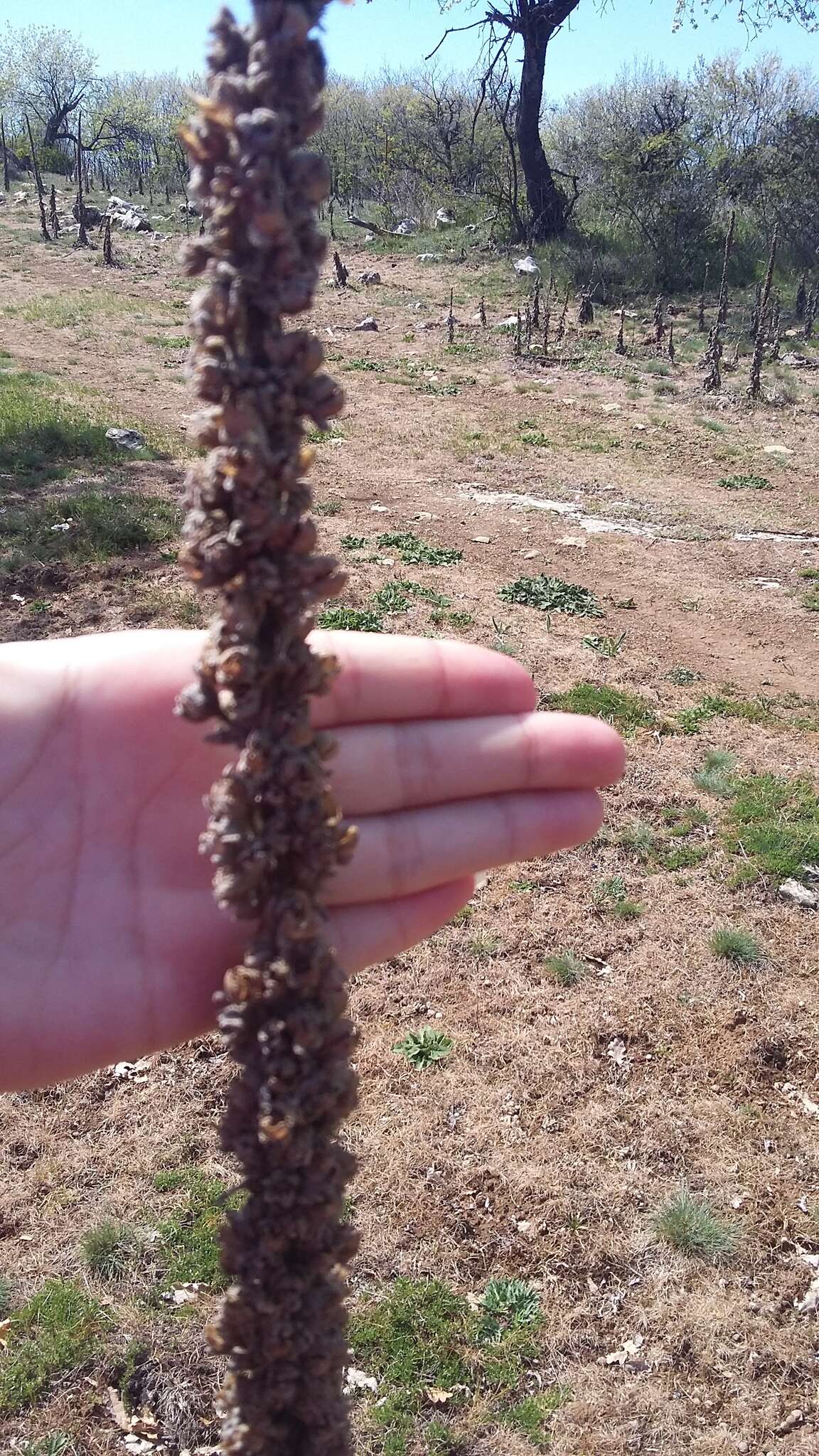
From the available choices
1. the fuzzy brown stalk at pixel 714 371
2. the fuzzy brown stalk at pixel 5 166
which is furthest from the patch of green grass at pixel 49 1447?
the fuzzy brown stalk at pixel 5 166

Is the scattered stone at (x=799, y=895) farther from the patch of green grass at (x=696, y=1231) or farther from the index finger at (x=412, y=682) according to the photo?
the index finger at (x=412, y=682)

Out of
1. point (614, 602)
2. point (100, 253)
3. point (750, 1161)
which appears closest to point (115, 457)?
point (614, 602)

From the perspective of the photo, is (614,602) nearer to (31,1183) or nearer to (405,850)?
(31,1183)

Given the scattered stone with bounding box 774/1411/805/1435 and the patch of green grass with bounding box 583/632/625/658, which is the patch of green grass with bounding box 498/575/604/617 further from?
the scattered stone with bounding box 774/1411/805/1435

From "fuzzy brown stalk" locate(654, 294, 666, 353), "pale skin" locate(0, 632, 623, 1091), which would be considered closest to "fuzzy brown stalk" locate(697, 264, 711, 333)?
"fuzzy brown stalk" locate(654, 294, 666, 353)

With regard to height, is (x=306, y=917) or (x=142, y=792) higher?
(x=306, y=917)

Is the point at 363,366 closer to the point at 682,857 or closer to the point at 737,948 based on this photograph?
the point at 682,857

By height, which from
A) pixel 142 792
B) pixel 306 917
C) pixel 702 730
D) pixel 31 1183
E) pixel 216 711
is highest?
pixel 216 711
